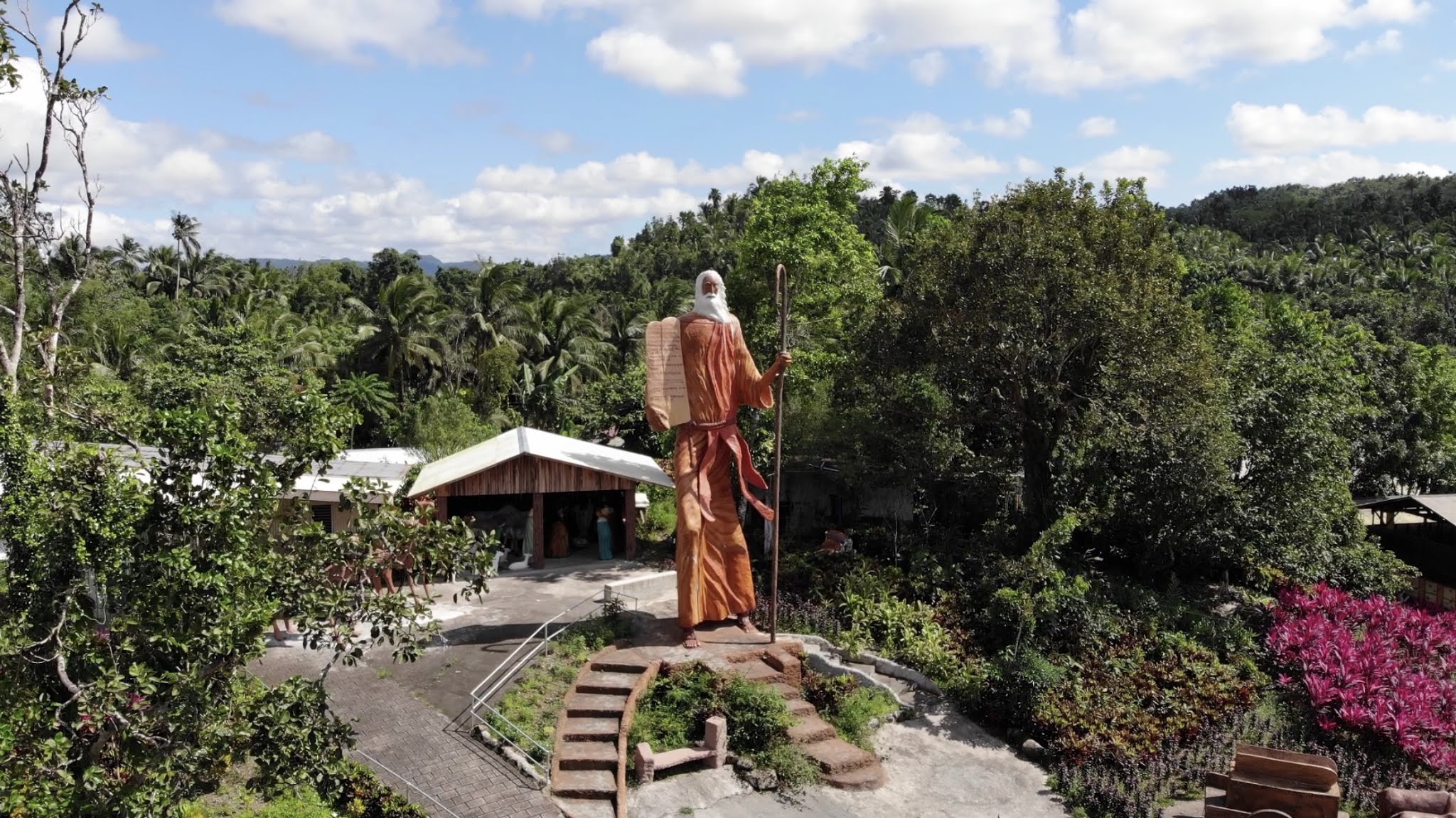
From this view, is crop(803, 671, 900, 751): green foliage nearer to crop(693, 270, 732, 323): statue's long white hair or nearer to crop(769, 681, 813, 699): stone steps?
crop(769, 681, 813, 699): stone steps

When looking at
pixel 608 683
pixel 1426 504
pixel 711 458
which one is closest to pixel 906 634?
pixel 711 458

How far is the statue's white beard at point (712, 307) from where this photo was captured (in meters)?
13.7

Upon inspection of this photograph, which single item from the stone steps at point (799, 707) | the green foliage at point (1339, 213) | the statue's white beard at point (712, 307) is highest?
the green foliage at point (1339, 213)

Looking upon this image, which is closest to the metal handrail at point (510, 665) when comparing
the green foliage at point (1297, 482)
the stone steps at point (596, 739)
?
the stone steps at point (596, 739)

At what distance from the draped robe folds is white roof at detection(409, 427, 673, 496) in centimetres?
516

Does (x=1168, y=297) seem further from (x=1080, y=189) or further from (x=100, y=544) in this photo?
(x=100, y=544)

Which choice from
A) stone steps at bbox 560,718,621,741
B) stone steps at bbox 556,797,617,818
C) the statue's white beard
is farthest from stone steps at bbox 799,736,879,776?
the statue's white beard

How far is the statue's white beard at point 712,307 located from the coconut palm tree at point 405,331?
19.9 m

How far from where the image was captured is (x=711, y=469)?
45.7 ft

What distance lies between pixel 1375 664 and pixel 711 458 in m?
9.43

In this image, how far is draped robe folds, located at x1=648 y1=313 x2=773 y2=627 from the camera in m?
13.6

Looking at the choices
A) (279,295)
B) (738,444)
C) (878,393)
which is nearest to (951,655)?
(738,444)

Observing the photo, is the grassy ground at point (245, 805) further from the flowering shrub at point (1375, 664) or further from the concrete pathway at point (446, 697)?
the flowering shrub at point (1375, 664)

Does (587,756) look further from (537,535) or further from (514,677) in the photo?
(537,535)
